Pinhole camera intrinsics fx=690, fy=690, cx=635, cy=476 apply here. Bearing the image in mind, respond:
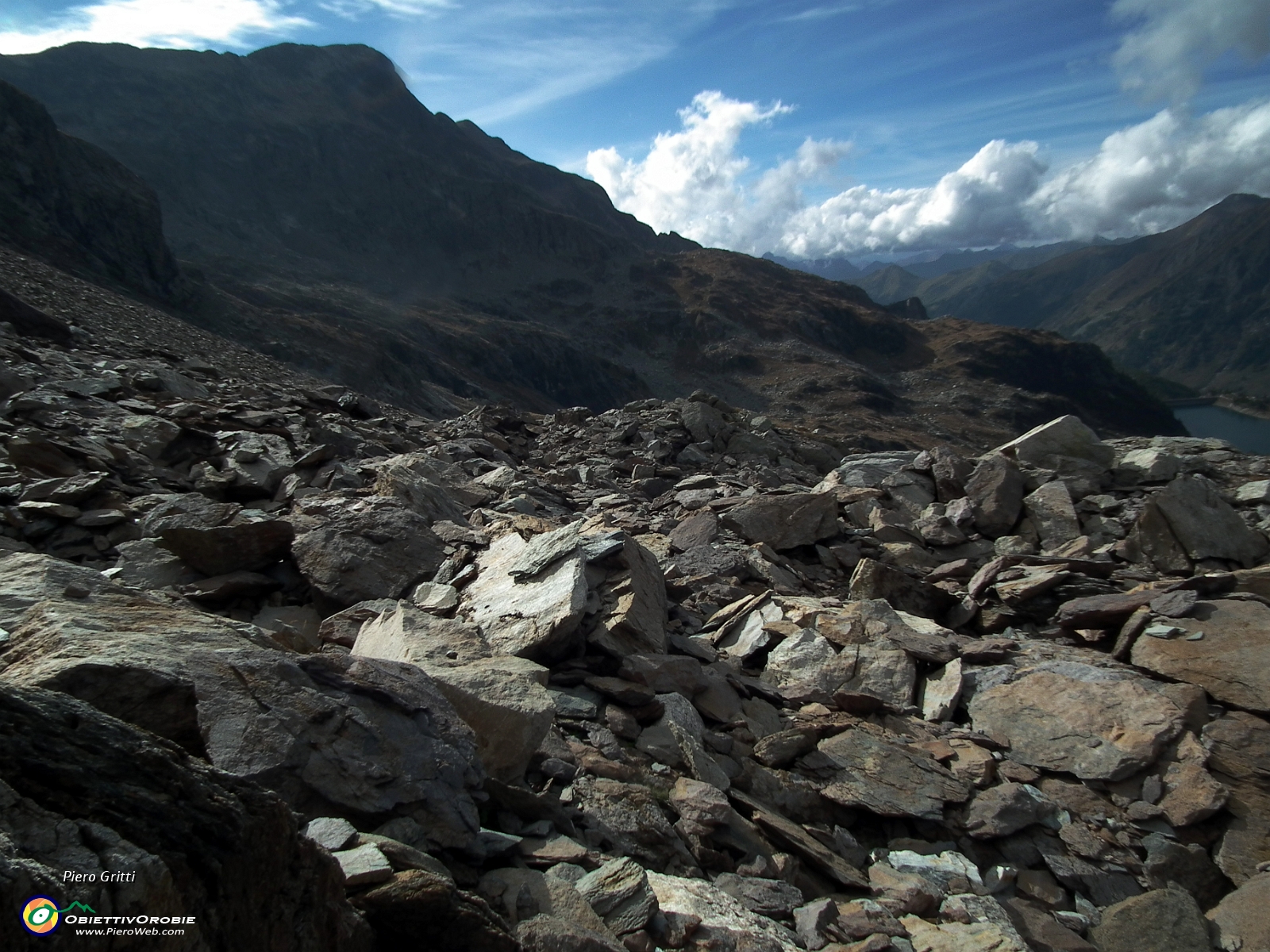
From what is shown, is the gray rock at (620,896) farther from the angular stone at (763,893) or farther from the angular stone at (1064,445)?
the angular stone at (1064,445)

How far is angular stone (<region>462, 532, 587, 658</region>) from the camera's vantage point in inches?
215

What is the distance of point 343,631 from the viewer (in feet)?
19.1

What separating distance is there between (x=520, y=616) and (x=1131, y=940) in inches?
180

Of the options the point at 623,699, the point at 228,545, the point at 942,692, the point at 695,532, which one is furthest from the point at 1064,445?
the point at 228,545

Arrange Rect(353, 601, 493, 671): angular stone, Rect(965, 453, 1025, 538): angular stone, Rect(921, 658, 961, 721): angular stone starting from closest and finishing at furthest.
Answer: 1. Rect(353, 601, 493, 671): angular stone
2. Rect(921, 658, 961, 721): angular stone
3. Rect(965, 453, 1025, 538): angular stone

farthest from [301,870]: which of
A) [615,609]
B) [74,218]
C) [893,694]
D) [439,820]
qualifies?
[74,218]

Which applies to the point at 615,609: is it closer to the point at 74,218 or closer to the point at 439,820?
the point at 439,820

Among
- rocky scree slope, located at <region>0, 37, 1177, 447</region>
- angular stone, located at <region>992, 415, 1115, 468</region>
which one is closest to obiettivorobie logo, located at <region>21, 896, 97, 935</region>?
angular stone, located at <region>992, 415, 1115, 468</region>

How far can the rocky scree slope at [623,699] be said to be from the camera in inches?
94.7

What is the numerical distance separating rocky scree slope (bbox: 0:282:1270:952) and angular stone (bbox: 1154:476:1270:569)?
0.04 m

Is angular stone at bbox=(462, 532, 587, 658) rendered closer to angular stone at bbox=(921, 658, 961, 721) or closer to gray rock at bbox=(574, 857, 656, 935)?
gray rock at bbox=(574, 857, 656, 935)

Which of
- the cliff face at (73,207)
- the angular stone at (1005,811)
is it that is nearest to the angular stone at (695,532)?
the angular stone at (1005,811)

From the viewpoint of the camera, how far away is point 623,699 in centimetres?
520

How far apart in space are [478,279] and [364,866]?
11482cm
